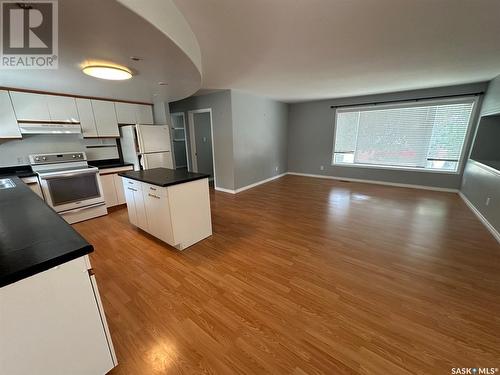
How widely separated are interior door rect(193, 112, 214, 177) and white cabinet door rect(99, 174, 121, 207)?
2.38 meters

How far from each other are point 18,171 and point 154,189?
2.75m

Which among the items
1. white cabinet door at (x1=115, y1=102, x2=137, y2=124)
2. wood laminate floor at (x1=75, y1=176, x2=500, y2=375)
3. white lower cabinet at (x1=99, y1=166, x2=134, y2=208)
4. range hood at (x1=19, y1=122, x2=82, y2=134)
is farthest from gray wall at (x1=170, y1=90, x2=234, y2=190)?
range hood at (x1=19, y1=122, x2=82, y2=134)

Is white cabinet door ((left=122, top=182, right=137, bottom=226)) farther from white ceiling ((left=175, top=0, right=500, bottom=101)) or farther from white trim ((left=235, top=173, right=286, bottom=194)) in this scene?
white trim ((left=235, top=173, right=286, bottom=194))

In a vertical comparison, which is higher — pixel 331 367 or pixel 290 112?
pixel 290 112

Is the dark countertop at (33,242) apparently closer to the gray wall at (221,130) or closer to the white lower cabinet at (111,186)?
the white lower cabinet at (111,186)

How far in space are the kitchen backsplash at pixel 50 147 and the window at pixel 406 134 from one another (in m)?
6.06

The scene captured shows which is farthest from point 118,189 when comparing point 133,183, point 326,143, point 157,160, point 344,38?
point 326,143

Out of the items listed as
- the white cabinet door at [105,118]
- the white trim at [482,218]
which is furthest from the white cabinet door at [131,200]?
the white trim at [482,218]

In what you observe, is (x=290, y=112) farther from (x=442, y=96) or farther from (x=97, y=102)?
(x=97, y=102)

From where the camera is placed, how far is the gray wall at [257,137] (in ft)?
15.7

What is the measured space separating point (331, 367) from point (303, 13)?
2564 mm

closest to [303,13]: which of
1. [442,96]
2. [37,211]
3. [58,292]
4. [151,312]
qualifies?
[58,292]

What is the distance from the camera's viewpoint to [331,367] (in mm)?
1243

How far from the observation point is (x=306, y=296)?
1.79 meters
